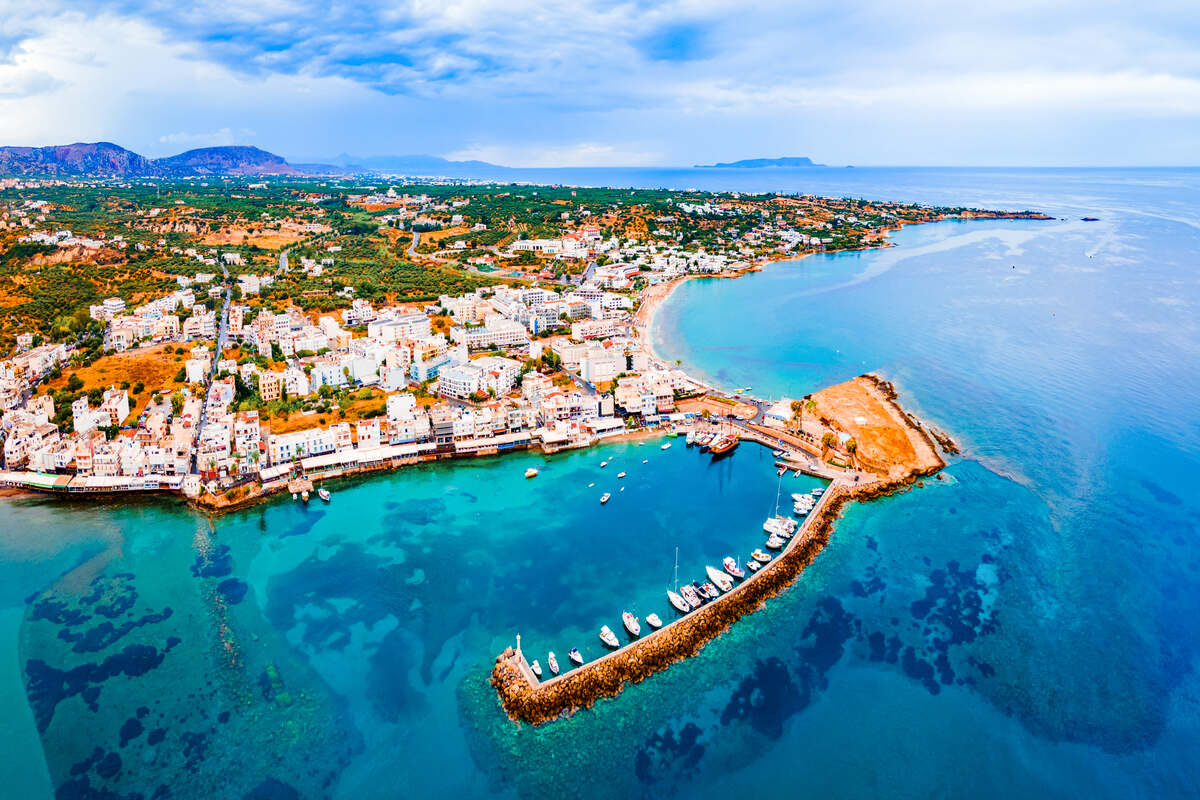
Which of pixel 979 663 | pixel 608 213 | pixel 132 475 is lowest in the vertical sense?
pixel 979 663

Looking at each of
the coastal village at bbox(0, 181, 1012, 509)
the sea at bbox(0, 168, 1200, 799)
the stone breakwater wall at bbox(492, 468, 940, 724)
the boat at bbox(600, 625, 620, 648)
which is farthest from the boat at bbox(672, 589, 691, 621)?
the coastal village at bbox(0, 181, 1012, 509)

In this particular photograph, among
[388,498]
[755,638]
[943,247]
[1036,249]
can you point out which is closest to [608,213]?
[943,247]

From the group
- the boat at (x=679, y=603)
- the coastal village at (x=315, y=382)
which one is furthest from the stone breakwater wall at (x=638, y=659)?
the coastal village at (x=315, y=382)

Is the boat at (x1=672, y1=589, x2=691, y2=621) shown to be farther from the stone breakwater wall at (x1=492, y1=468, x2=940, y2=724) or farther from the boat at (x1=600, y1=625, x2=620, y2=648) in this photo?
the boat at (x1=600, y1=625, x2=620, y2=648)

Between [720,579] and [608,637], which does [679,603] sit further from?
[608,637]

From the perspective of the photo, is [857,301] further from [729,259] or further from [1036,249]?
[1036,249]

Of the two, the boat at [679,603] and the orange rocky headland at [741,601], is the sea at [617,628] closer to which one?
the orange rocky headland at [741,601]

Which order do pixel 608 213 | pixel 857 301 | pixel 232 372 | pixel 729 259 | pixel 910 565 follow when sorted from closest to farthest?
pixel 910 565 < pixel 232 372 < pixel 857 301 < pixel 729 259 < pixel 608 213
